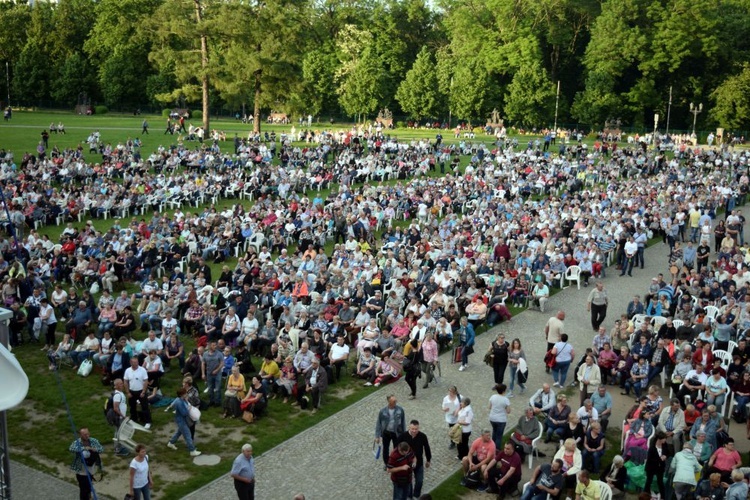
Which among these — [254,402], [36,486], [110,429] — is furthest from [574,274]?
[36,486]

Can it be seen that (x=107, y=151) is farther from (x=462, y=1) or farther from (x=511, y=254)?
(x=462, y=1)

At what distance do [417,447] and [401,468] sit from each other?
1.64 ft

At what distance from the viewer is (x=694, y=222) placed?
2356 cm

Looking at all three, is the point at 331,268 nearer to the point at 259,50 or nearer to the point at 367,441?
the point at 367,441

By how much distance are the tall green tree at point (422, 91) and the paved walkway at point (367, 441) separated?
168 feet

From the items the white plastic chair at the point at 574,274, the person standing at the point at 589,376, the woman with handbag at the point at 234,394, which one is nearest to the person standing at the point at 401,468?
the woman with handbag at the point at 234,394

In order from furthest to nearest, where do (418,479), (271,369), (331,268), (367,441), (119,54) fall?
(119,54) < (331,268) < (271,369) < (367,441) < (418,479)

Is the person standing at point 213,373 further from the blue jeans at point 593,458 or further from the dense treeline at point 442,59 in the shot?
the dense treeline at point 442,59

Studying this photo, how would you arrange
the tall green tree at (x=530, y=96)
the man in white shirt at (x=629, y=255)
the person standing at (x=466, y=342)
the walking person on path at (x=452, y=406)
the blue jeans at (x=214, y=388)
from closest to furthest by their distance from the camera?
1. the walking person on path at (x=452, y=406)
2. the blue jeans at (x=214, y=388)
3. the person standing at (x=466, y=342)
4. the man in white shirt at (x=629, y=255)
5. the tall green tree at (x=530, y=96)

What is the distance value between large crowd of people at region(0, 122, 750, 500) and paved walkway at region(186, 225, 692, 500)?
1.66 feet

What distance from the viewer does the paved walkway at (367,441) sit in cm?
988

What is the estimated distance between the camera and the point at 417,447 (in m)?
9.32

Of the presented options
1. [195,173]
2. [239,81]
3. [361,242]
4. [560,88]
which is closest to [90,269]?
[361,242]

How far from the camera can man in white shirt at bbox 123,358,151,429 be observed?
1152cm
